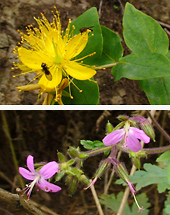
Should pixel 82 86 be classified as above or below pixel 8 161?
above

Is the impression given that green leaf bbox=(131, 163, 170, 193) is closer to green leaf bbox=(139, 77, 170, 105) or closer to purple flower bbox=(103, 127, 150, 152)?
green leaf bbox=(139, 77, 170, 105)

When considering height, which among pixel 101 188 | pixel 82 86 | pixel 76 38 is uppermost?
pixel 76 38

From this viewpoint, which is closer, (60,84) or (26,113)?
(60,84)

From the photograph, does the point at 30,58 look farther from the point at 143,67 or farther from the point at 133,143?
the point at 133,143

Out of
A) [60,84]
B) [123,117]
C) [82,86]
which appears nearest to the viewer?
[123,117]

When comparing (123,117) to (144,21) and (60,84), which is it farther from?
(144,21)

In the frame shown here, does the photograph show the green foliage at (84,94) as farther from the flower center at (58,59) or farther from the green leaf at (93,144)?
the green leaf at (93,144)

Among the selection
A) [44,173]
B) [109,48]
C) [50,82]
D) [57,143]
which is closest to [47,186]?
[44,173]

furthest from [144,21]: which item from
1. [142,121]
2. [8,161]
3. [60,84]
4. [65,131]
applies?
[8,161]

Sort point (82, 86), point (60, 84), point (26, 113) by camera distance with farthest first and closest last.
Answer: point (26, 113), point (82, 86), point (60, 84)
